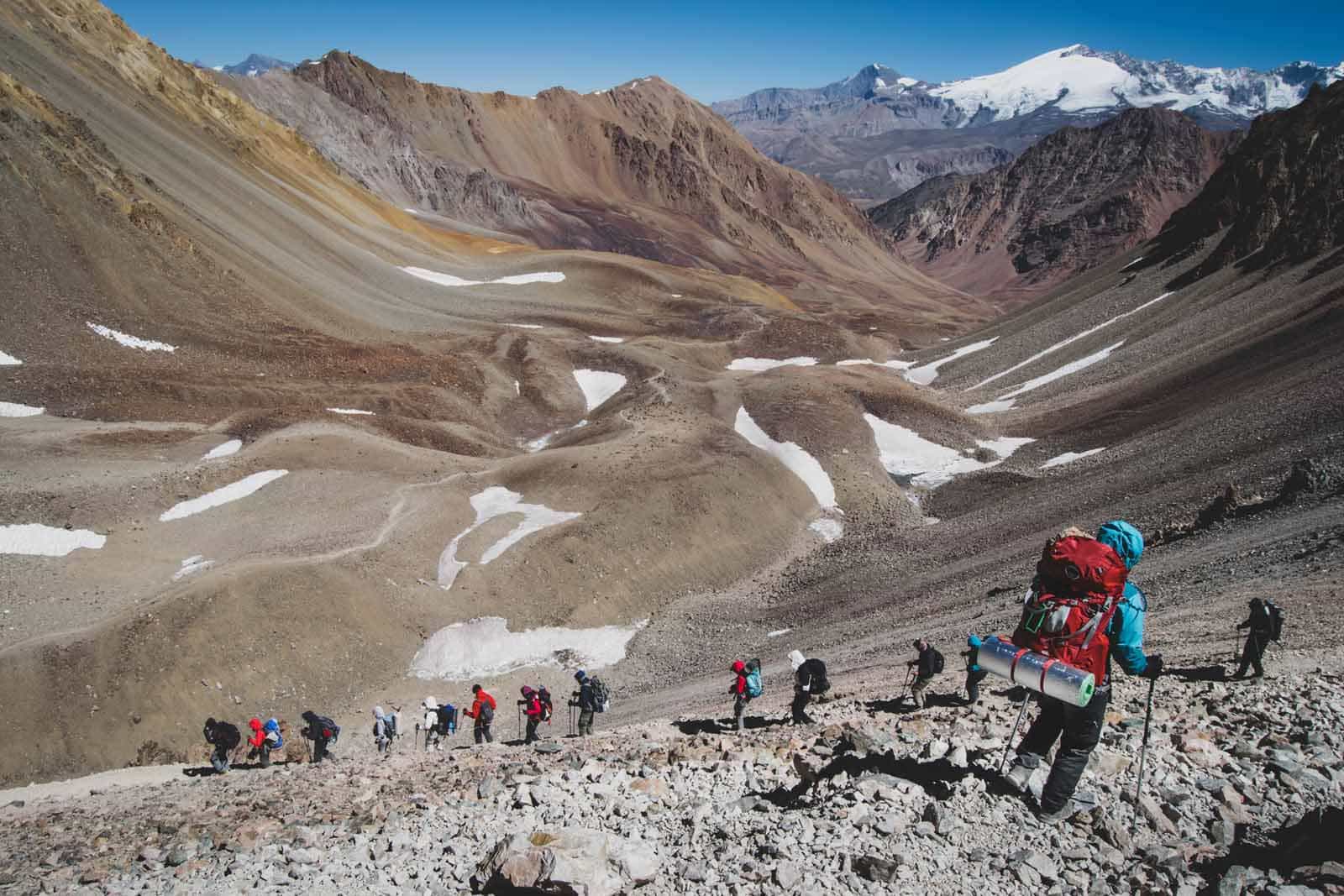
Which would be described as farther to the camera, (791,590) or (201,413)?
(201,413)

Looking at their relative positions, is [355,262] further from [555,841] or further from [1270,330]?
[555,841]

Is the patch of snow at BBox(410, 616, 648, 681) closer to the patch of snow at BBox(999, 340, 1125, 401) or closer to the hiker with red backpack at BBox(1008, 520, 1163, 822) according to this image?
the hiker with red backpack at BBox(1008, 520, 1163, 822)

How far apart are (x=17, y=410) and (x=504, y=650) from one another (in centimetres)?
3249

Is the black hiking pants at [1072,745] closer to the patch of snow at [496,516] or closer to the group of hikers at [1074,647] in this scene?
the group of hikers at [1074,647]

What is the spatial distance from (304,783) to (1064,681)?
1269 cm

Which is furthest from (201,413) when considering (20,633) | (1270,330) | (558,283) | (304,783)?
(1270,330)

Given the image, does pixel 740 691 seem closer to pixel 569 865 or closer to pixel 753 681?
pixel 753 681

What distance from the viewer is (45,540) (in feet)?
100

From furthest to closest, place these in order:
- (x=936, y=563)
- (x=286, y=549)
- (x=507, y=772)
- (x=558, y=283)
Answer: (x=558, y=283) → (x=936, y=563) → (x=286, y=549) → (x=507, y=772)

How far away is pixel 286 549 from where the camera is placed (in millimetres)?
32125

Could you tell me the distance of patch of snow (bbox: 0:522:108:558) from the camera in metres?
30.0

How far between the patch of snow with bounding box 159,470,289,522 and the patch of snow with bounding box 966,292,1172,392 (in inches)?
2305

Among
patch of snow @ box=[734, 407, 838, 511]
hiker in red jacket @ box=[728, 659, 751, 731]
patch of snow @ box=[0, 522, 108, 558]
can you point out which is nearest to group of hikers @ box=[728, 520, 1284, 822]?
hiker in red jacket @ box=[728, 659, 751, 731]

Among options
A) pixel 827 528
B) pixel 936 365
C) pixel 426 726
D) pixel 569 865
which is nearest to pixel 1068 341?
pixel 936 365
